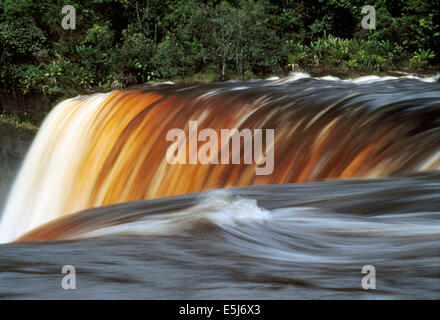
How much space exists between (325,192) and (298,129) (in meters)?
1.72

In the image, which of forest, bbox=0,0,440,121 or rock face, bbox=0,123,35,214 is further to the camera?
forest, bbox=0,0,440,121

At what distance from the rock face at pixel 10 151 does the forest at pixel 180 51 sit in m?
1.08

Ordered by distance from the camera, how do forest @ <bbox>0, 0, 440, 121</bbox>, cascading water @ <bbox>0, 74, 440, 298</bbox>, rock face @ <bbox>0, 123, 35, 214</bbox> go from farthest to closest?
forest @ <bbox>0, 0, 440, 121</bbox> < rock face @ <bbox>0, 123, 35, 214</bbox> < cascading water @ <bbox>0, 74, 440, 298</bbox>

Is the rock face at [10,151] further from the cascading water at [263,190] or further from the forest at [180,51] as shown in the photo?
the cascading water at [263,190]

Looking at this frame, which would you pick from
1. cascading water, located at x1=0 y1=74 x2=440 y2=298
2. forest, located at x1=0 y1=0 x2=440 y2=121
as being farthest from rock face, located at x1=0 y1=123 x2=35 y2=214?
cascading water, located at x1=0 y1=74 x2=440 y2=298

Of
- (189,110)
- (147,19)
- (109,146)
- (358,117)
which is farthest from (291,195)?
(147,19)

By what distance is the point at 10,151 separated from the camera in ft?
41.0

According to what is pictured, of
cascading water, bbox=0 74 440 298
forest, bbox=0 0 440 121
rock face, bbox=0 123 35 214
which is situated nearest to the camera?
cascading water, bbox=0 74 440 298

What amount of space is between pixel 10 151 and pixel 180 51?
6228 mm

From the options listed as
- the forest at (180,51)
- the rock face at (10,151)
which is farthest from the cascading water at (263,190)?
the forest at (180,51)

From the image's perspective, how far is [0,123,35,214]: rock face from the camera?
12.2m

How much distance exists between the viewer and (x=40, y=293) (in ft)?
6.36

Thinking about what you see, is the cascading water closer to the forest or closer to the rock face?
the rock face

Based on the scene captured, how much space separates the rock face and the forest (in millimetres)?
1076
